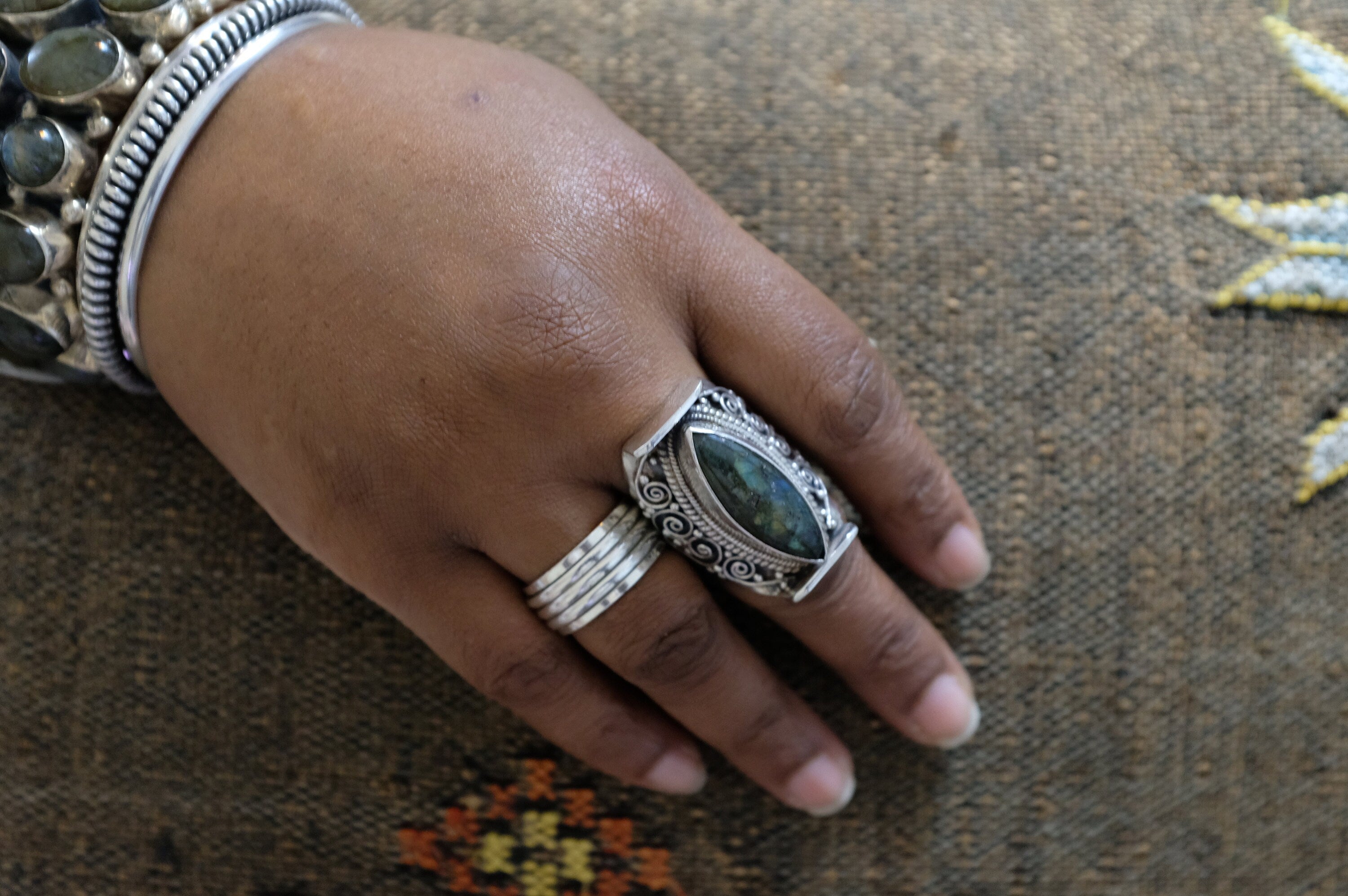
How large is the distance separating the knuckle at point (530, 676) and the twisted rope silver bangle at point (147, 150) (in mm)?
375

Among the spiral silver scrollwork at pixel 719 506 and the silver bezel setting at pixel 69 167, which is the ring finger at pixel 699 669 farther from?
the silver bezel setting at pixel 69 167

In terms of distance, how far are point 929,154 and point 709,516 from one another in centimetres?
42

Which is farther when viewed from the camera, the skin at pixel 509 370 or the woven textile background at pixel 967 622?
the woven textile background at pixel 967 622

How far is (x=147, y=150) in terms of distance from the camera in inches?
27.5

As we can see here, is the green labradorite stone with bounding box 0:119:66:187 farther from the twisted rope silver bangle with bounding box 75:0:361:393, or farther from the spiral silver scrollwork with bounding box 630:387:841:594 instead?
the spiral silver scrollwork with bounding box 630:387:841:594

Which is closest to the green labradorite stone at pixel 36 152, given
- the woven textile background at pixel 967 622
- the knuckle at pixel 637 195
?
the woven textile background at pixel 967 622

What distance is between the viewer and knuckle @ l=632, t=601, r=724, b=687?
724 mm

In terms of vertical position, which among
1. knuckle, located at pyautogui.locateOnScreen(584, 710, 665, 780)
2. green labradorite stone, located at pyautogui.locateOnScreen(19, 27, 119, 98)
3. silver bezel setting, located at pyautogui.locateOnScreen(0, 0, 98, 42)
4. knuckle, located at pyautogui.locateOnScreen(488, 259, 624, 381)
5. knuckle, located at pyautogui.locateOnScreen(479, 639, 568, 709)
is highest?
silver bezel setting, located at pyautogui.locateOnScreen(0, 0, 98, 42)

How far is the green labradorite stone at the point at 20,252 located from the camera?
70cm

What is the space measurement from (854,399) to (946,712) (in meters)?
0.27

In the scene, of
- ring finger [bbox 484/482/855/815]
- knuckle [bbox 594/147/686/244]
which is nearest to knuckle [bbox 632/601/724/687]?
ring finger [bbox 484/482/855/815]

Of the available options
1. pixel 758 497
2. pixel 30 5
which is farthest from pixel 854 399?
pixel 30 5

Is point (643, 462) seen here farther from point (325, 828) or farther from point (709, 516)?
point (325, 828)

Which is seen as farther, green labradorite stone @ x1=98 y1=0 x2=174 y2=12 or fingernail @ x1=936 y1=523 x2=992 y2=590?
fingernail @ x1=936 y1=523 x2=992 y2=590
